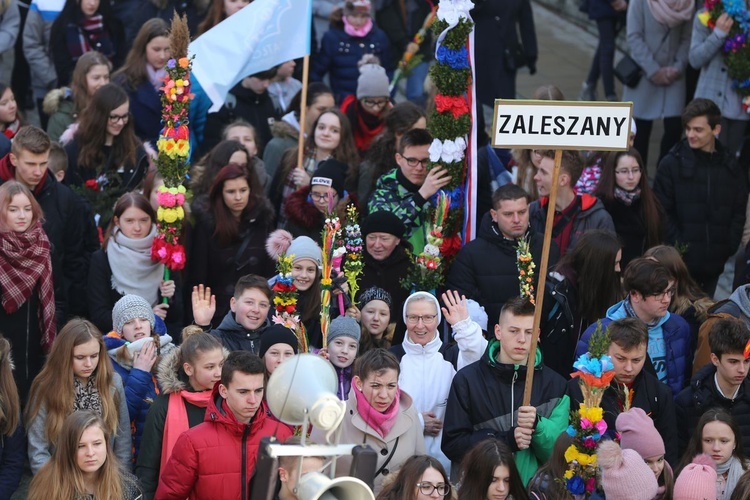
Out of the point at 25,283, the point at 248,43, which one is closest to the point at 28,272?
the point at 25,283

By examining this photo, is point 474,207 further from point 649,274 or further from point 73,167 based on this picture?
point 73,167

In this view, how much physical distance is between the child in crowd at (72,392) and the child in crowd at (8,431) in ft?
0.28

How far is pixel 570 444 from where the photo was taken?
7.30 meters

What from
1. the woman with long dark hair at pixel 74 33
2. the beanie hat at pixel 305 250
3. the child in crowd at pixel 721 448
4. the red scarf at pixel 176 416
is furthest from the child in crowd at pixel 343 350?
the woman with long dark hair at pixel 74 33

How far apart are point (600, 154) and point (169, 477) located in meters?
5.22

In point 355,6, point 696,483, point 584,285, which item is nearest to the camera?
point 696,483

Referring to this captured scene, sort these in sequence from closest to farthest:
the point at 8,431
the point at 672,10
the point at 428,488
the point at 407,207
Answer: the point at 428,488 < the point at 8,431 < the point at 407,207 < the point at 672,10

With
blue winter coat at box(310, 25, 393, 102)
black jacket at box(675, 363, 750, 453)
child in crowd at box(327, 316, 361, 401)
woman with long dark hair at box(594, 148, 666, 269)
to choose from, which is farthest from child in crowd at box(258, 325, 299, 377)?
blue winter coat at box(310, 25, 393, 102)

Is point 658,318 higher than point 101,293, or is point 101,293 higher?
point 101,293

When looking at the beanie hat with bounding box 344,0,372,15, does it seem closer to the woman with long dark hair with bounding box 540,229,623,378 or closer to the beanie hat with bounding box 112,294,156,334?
the woman with long dark hair with bounding box 540,229,623,378

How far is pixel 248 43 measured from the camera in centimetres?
1112

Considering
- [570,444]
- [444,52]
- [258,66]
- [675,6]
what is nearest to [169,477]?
[570,444]

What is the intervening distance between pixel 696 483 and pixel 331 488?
11.2 feet

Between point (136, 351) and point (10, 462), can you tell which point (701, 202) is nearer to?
point (136, 351)
